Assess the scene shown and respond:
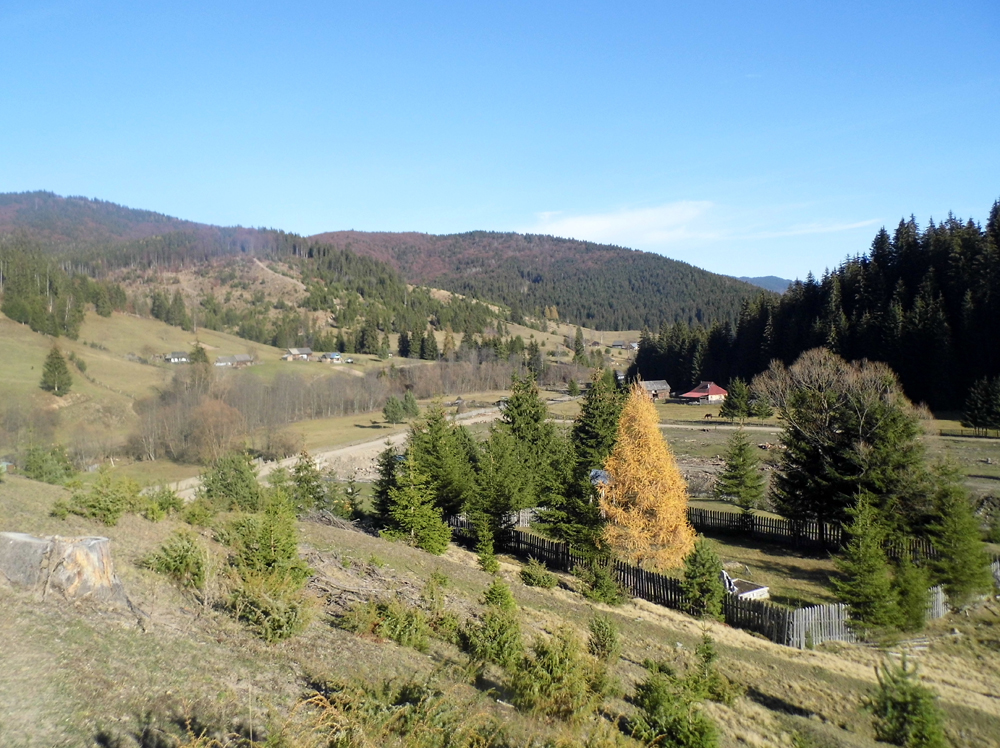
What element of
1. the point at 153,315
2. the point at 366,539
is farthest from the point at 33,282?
the point at 366,539

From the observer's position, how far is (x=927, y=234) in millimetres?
84625

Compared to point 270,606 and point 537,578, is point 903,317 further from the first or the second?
point 270,606

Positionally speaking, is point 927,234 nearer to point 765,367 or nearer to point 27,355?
point 765,367

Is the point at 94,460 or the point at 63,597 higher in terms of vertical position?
the point at 63,597

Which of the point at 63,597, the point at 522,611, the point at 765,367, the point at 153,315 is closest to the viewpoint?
the point at 63,597

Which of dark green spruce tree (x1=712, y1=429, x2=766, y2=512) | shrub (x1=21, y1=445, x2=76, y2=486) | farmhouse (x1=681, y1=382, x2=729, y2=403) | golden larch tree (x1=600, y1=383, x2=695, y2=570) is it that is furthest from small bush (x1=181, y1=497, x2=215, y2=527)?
farmhouse (x1=681, y1=382, x2=729, y2=403)

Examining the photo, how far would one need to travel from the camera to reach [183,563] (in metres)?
9.73

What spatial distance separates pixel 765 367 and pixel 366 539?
84.5 m

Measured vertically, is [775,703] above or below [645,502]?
below

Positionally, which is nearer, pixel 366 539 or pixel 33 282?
pixel 366 539

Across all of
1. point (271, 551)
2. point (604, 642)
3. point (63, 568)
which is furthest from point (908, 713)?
point (63, 568)

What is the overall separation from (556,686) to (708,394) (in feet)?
300

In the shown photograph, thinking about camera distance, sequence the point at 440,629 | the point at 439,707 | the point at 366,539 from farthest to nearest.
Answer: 1. the point at 366,539
2. the point at 440,629
3. the point at 439,707

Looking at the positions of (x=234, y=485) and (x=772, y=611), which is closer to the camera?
(x=772, y=611)
